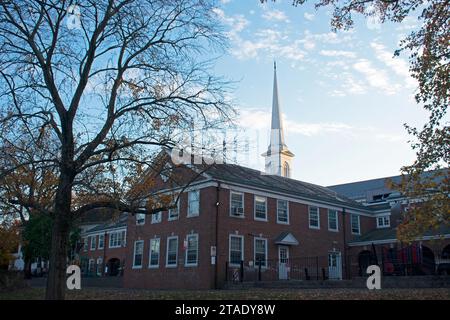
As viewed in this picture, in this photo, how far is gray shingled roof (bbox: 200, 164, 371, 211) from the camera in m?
31.8

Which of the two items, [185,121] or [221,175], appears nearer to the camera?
[185,121]

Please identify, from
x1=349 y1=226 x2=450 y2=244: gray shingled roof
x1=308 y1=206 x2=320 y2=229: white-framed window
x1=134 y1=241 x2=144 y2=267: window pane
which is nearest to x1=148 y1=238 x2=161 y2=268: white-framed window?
x1=134 y1=241 x2=144 y2=267: window pane

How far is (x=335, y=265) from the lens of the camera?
125 ft

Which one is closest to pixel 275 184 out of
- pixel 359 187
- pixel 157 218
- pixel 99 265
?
pixel 157 218

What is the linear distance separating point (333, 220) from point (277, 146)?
4448cm

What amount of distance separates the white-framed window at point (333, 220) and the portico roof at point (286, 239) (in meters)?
5.08

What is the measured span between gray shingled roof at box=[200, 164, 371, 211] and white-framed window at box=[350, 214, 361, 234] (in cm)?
77

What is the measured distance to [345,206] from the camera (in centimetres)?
4006

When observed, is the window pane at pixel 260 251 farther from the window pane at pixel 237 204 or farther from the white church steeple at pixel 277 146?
the white church steeple at pixel 277 146

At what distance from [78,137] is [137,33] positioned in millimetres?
3990

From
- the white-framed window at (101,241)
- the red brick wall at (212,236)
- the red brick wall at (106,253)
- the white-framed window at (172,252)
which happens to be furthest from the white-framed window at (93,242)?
the white-framed window at (172,252)

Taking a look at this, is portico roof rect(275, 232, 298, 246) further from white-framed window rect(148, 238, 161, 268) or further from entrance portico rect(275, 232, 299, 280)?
white-framed window rect(148, 238, 161, 268)

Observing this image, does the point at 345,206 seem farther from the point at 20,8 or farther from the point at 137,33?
the point at 20,8
